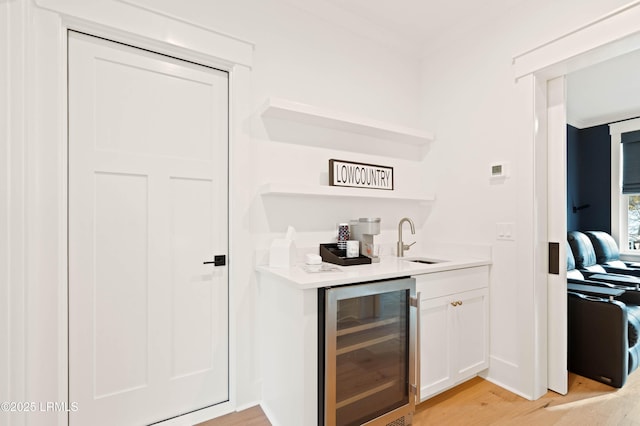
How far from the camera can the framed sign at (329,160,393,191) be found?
2225mm

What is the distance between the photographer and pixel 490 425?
175 cm

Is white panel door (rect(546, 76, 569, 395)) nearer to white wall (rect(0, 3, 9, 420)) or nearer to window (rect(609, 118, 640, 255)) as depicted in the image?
white wall (rect(0, 3, 9, 420))

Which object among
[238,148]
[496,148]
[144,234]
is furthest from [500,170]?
[144,234]

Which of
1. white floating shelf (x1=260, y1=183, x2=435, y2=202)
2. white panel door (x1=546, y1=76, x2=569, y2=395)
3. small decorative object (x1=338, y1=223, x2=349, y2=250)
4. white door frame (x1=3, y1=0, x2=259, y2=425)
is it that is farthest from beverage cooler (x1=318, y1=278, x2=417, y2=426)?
white door frame (x1=3, y1=0, x2=259, y2=425)

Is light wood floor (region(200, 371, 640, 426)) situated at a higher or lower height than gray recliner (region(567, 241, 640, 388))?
lower

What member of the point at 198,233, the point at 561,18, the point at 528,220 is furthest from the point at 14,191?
the point at 561,18

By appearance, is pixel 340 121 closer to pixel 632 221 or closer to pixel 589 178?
pixel 589 178

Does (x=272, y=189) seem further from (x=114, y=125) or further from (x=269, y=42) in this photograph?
(x=269, y=42)

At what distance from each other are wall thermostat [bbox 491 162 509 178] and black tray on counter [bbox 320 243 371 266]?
3.75 feet

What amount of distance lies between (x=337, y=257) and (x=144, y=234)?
1.15m

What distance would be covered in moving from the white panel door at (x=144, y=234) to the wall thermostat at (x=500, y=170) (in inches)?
75.6

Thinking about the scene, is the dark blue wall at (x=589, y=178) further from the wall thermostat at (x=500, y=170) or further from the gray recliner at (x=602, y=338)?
the wall thermostat at (x=500, y=170)

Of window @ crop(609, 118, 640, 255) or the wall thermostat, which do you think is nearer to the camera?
the wall thermostat

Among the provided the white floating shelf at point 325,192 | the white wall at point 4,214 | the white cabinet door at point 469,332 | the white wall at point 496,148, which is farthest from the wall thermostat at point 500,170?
the white wall at point 4,214
